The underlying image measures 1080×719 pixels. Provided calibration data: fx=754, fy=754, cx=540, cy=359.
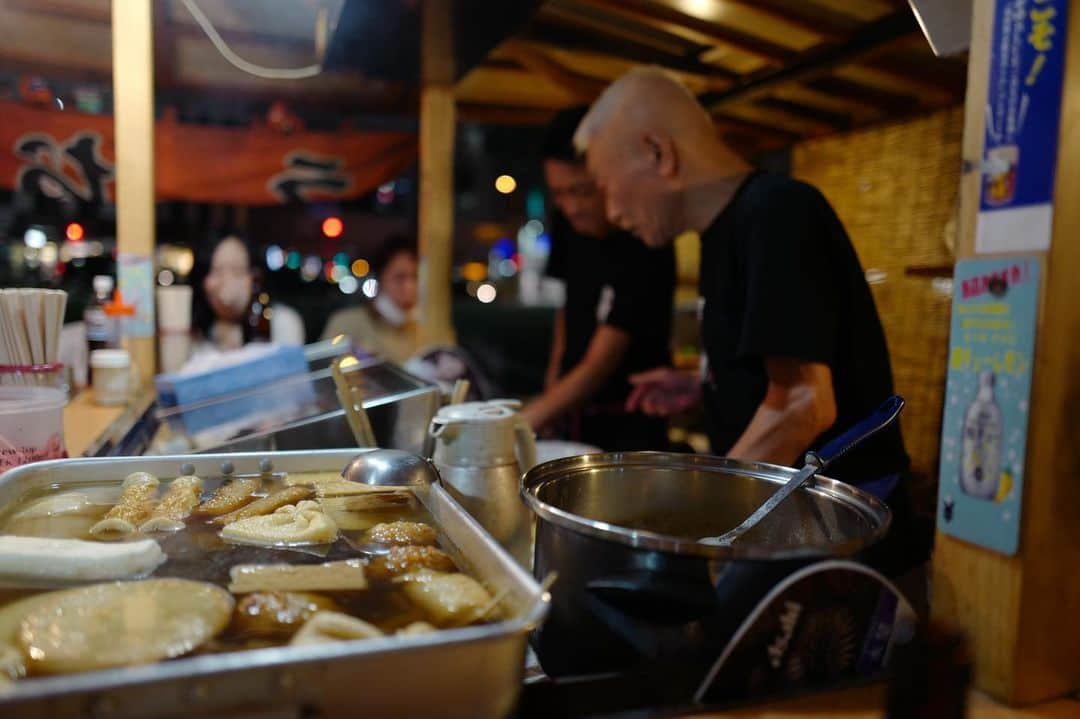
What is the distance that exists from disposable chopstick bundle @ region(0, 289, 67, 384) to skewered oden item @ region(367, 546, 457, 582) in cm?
127

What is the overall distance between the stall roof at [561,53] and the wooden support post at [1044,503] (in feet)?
6.76

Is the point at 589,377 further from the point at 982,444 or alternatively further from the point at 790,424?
the point at 982,444

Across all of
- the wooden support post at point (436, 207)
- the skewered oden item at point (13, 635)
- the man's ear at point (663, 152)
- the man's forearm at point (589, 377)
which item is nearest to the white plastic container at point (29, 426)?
the skewered oden item at point (13, 635)

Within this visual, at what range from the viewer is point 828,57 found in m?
3.66

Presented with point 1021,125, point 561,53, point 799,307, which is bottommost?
point 799,307

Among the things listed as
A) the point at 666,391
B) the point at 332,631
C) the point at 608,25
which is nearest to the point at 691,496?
the point at 332,631

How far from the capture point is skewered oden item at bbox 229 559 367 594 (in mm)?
1039

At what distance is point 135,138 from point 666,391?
276 cm

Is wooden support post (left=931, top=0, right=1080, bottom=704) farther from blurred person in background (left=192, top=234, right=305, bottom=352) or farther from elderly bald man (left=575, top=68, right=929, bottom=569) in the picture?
blurred person in background (left=192, top=234, right=305, bottom=352)

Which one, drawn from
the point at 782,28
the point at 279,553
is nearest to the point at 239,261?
the point at 782,28

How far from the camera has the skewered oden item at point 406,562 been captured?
3.65 ft

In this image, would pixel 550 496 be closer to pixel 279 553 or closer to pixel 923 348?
pixel 279 553

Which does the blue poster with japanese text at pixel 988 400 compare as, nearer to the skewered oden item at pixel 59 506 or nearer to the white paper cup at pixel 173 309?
the skewered oden item at pixel 59 506

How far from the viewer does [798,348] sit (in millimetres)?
1736
